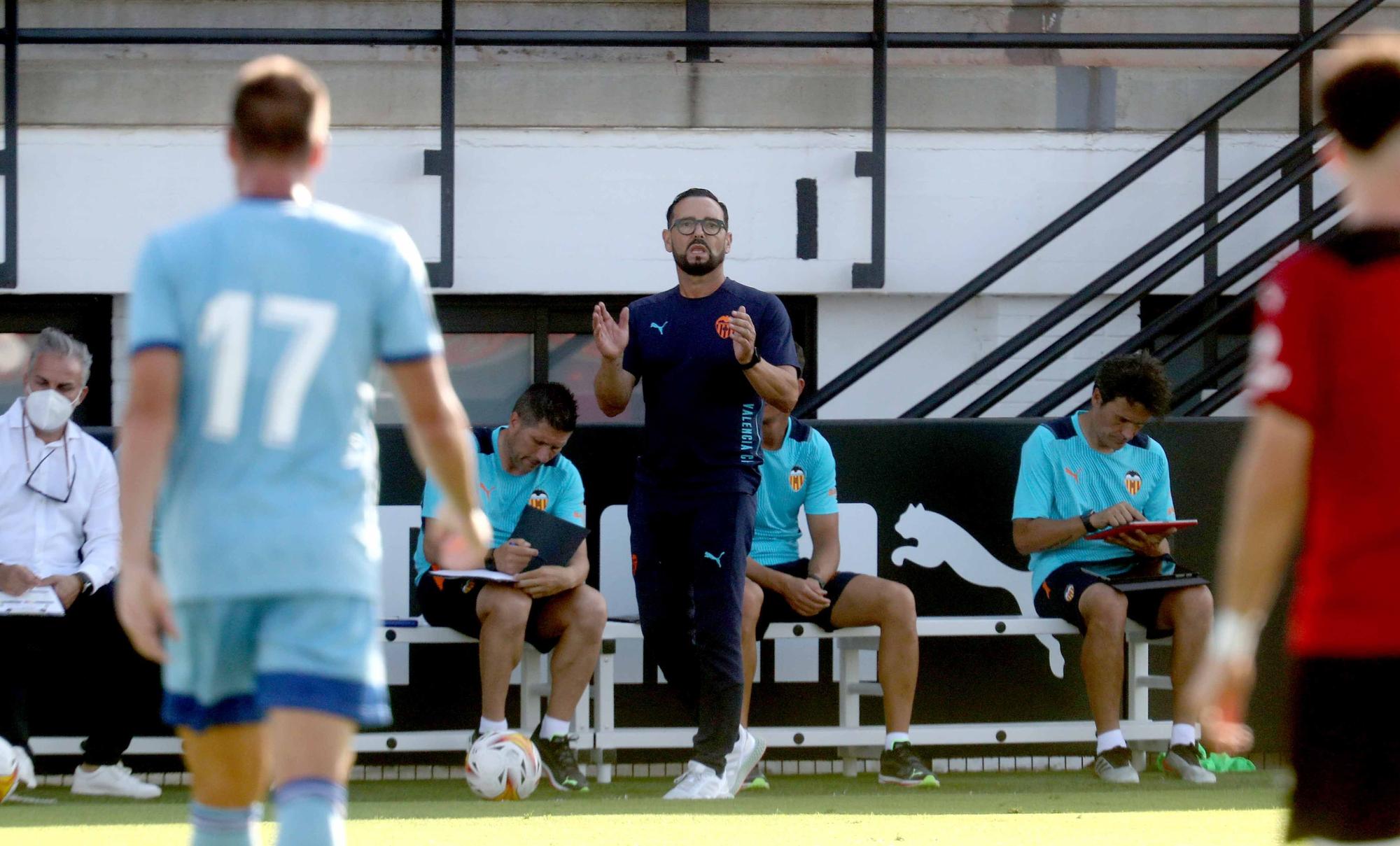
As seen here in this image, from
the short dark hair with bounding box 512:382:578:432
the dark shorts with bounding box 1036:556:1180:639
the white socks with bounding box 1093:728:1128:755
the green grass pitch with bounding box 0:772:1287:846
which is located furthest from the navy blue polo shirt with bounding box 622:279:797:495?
the white socks with bounding box 1093:728:1128:755

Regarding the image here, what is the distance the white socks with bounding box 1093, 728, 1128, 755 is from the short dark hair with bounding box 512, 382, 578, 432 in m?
2.38

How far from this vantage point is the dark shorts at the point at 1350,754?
2.45m

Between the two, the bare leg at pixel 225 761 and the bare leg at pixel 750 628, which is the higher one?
the bare leg at pixel 225 761

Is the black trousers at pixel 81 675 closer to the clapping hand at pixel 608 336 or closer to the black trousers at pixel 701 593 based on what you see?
the black trousers at pixel 701 593

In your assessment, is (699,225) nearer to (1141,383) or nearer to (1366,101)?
(1141,383)

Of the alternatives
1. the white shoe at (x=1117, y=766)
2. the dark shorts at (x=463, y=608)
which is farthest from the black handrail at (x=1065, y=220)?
the white shoe at (x=1117, y=766)

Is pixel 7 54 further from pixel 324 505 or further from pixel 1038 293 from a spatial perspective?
pixel 324 505

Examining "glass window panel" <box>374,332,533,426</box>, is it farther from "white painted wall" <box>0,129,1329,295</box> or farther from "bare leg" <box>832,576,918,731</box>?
"bare leg" <box>832,576,918,731</box>

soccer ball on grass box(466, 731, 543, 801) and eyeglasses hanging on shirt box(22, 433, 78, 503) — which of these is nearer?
soccer ball on grass box(466, 731, 543, 801)

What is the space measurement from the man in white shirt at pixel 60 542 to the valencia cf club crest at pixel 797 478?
2.63 meters

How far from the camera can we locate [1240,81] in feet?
32.4

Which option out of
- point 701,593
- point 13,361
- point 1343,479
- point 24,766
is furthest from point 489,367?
point 1343,479

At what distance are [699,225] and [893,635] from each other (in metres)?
1.85

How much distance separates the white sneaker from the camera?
6188 millimetres
